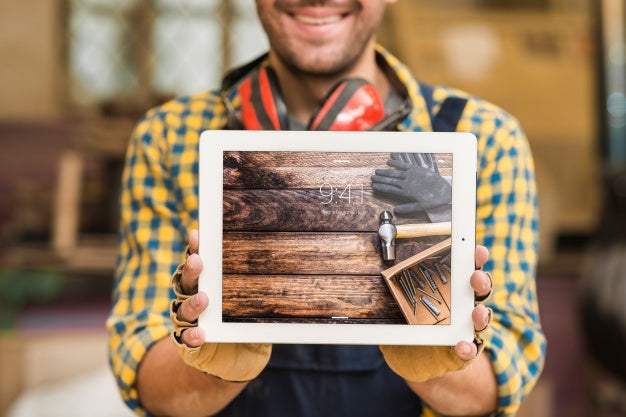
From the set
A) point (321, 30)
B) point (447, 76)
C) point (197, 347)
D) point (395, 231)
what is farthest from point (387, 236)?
point (447, 76)

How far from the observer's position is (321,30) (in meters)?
1.08

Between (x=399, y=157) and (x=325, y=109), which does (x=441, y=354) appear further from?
(x=325, y=109)

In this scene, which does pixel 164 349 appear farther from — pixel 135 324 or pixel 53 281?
pixel 53 281

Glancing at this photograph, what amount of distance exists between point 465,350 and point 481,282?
0.23 ft

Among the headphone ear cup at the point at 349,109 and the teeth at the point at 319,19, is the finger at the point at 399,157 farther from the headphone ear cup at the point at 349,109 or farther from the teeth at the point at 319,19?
the teeth at the point at 319,19

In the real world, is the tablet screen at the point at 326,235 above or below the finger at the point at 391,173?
below

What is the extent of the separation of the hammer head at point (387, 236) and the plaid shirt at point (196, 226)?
0.77 feet

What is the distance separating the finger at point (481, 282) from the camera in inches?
33.8

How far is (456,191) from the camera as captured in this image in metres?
0.89

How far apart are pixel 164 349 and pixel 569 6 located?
312 centimetres

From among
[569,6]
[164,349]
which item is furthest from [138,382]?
[569,6]

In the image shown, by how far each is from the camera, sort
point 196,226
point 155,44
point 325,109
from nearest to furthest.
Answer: point 325,109
point 196,226
point 155,44

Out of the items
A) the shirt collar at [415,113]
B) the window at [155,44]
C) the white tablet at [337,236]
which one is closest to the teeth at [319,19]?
the shirt collar at [415,113]

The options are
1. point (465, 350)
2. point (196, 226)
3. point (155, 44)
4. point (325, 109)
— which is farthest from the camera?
point (155, 44)
